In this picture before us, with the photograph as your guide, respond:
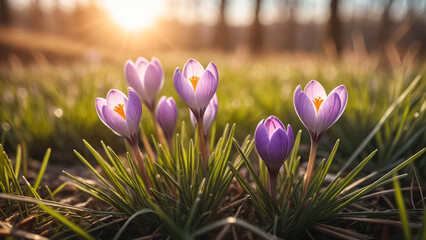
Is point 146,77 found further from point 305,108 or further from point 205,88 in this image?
point 305,108

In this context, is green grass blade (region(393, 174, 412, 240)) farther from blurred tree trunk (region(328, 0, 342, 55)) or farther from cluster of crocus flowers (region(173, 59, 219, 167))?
blurred tree trunk (region(328, 0, 342, 55))

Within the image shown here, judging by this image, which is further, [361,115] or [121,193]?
[361,115]

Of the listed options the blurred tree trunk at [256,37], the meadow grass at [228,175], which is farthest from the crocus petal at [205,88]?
the blurred tree trunk at [256,37]

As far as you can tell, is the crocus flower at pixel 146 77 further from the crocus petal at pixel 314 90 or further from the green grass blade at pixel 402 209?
the green grass blade at pixel 402 209

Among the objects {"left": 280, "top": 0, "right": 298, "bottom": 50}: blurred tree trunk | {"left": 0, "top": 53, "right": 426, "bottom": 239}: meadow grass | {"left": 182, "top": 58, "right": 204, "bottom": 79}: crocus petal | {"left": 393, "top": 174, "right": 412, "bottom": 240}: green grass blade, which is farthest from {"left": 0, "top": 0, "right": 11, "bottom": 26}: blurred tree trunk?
{"left": 280, "top": 0, "right": 298, "bottom": 50}: blurred tree trunk

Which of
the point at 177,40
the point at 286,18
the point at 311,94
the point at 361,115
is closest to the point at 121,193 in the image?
the point at 311,94

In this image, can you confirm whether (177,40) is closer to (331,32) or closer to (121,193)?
(331,32)
